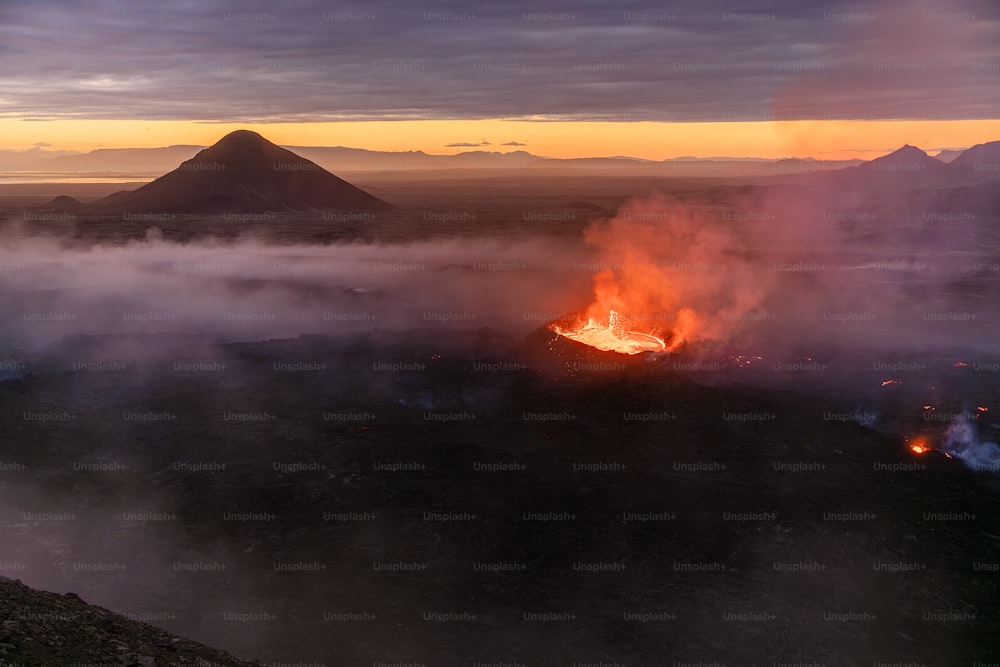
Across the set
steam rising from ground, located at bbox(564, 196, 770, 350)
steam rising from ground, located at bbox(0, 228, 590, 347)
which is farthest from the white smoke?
steam rising from ground, located at bbox(0, 228, 590, 347)

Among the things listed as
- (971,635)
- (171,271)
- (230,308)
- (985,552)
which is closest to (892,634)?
(971,635)

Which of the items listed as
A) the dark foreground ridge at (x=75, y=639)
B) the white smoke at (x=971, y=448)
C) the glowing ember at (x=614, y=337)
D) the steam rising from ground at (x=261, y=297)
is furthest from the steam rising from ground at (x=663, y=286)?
the dark foreground ridge at (x=75, y=639)

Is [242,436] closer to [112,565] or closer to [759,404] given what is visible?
[112,565]

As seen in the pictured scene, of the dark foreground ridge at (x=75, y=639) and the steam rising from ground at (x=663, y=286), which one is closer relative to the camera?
the dark foreground ridge at (x=75, y=639)

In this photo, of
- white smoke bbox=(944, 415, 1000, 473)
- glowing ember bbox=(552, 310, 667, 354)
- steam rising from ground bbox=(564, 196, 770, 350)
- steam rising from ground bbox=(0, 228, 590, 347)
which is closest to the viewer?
white smoke bbox=(944, 415, 1000, 473)

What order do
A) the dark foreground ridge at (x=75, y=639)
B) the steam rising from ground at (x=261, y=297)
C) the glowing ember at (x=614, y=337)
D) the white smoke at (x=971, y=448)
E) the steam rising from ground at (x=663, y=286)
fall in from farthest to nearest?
the steam rising from ground at (x=261, y=297) → the steam rising from ground at (x=663, y=286) → the glowing ember at (x=614, y=337) → the white smoke at (x=971, y=448) → the dark foreground ridge at (x=75, y=639)

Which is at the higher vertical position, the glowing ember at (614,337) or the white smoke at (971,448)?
the glowing ember at (614,337)

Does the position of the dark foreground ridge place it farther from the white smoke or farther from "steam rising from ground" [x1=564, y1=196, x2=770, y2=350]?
"steam rising from ground" [x1=564, y1=196, x2=770, y2=350]

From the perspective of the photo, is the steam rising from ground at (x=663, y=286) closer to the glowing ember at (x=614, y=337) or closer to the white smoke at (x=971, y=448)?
the glowing ember at (x=614, y=337)
